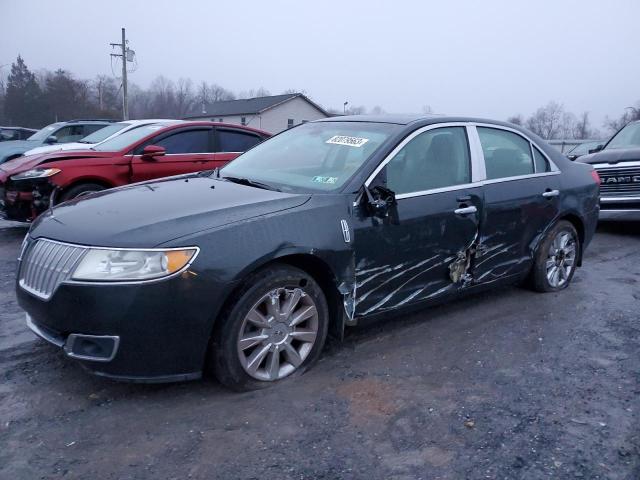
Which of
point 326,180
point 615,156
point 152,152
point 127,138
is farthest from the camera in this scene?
point 615,156

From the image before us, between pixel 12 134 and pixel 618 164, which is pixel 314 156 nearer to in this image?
pixel 618 164

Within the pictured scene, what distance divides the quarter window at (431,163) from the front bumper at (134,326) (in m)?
1.61

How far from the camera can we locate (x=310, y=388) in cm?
336

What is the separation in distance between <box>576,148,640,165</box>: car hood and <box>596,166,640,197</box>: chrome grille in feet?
0.46

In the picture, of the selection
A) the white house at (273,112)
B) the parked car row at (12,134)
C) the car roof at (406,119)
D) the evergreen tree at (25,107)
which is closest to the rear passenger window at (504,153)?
the car roof at (406,119)

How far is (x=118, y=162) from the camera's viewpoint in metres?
7.30

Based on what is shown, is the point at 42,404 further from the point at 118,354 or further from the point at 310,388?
the point at 310,388

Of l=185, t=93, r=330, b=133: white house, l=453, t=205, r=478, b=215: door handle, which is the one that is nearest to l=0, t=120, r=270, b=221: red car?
l=453, t=205, r=478, b=215: door handle

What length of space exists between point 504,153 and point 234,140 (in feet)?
15.3

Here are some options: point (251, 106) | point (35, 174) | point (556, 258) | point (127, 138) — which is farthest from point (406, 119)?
point (251, 106)

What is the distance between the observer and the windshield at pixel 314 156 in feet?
12.5

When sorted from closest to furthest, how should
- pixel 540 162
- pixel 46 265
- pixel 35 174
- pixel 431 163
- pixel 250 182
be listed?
pixel 46 265 < pixel 250 182 < pixel 431 163 < pixel 540 162 < pixel 35 174

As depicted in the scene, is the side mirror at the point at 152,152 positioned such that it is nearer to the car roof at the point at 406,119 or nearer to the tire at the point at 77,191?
the tire at the point at 77,191

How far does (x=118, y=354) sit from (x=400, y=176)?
211 centimetres
